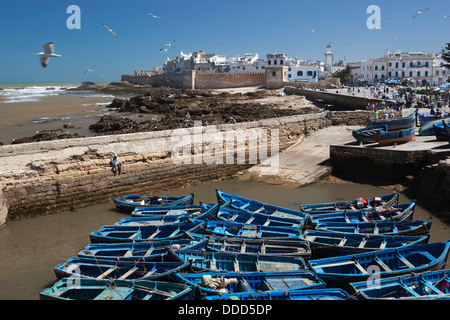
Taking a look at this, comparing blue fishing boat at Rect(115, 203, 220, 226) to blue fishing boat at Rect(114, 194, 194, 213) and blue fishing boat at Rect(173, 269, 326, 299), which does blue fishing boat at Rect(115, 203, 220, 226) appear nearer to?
blue fishing boat at Rect(114, 194, 194, 213)

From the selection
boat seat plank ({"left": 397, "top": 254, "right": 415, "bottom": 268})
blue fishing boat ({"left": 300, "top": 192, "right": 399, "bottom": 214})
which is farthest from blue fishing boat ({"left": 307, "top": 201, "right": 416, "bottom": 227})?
boat seat plank ({"left": 397, "top": 254, "right": 415, "bottom": 268})

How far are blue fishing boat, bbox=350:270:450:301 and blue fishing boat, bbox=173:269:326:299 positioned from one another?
2.56 ft

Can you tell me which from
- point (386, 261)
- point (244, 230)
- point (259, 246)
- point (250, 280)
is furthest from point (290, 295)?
point (244, 230)

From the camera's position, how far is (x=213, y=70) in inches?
3100

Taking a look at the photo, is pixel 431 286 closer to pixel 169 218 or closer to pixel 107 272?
pixel 107 272

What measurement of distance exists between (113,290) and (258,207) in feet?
19.9

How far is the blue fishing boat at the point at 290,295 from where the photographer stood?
6.74 metres

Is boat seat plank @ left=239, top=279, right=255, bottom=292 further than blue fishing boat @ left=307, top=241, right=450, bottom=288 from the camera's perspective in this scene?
No

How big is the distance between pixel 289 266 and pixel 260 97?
128 ft

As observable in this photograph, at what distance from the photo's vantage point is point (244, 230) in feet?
34.5

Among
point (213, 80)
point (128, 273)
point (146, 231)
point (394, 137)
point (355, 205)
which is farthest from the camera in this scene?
point (213, 80)

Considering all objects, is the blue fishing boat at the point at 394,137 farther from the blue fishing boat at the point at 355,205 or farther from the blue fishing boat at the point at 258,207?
the blue fishing boat at the point at 258,207

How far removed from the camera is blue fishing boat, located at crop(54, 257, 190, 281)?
808 centimetres

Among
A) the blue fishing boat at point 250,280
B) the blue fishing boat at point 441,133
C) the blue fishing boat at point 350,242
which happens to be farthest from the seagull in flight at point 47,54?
the blue fishing boat at point 441,133
